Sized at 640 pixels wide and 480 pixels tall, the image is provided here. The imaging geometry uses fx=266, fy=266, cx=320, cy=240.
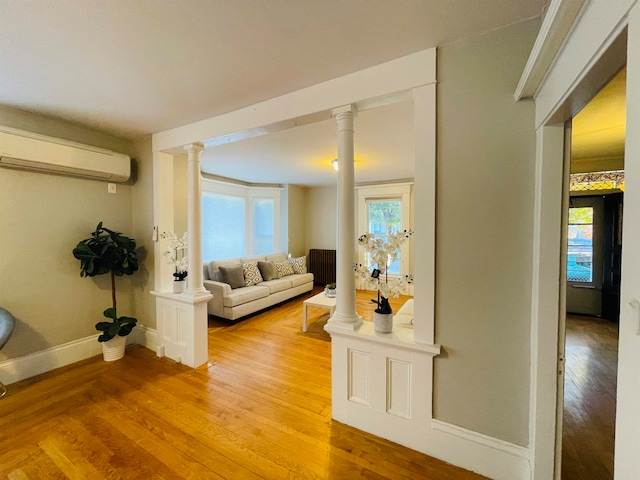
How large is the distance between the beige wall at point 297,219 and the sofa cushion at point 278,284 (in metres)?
1.36

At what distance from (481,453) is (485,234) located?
120cm

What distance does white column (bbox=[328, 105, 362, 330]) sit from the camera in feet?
5.96

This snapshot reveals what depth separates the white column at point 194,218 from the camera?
8.71 ft

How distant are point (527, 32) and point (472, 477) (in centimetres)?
235

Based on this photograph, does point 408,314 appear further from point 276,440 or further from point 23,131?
point 23,131

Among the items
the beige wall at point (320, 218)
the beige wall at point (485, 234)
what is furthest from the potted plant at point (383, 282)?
the beige wall at point (320, 218)

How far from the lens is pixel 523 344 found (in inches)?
54.3

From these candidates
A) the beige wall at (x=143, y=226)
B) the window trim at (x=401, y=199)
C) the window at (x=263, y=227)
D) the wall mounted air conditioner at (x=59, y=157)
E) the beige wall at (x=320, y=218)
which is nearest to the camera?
the wall mounted air conditioner at (x=59, y=157)

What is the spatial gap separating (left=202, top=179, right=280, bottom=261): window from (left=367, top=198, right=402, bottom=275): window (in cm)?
216

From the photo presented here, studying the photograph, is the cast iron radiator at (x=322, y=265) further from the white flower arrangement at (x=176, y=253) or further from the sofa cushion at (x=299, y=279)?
the white flower arrangement at (x=176, y=253)

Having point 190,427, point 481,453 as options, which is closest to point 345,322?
point 481,453

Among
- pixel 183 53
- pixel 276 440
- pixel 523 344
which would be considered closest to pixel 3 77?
pixel 183 53

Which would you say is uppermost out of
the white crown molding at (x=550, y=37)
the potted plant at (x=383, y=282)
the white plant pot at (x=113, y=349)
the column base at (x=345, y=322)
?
the white crown molding at (x=550, y=37)

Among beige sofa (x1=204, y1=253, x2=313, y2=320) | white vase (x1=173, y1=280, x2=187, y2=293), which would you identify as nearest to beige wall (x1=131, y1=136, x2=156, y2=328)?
white vase (x1=173, y1=280, x2=187, y2=293)
